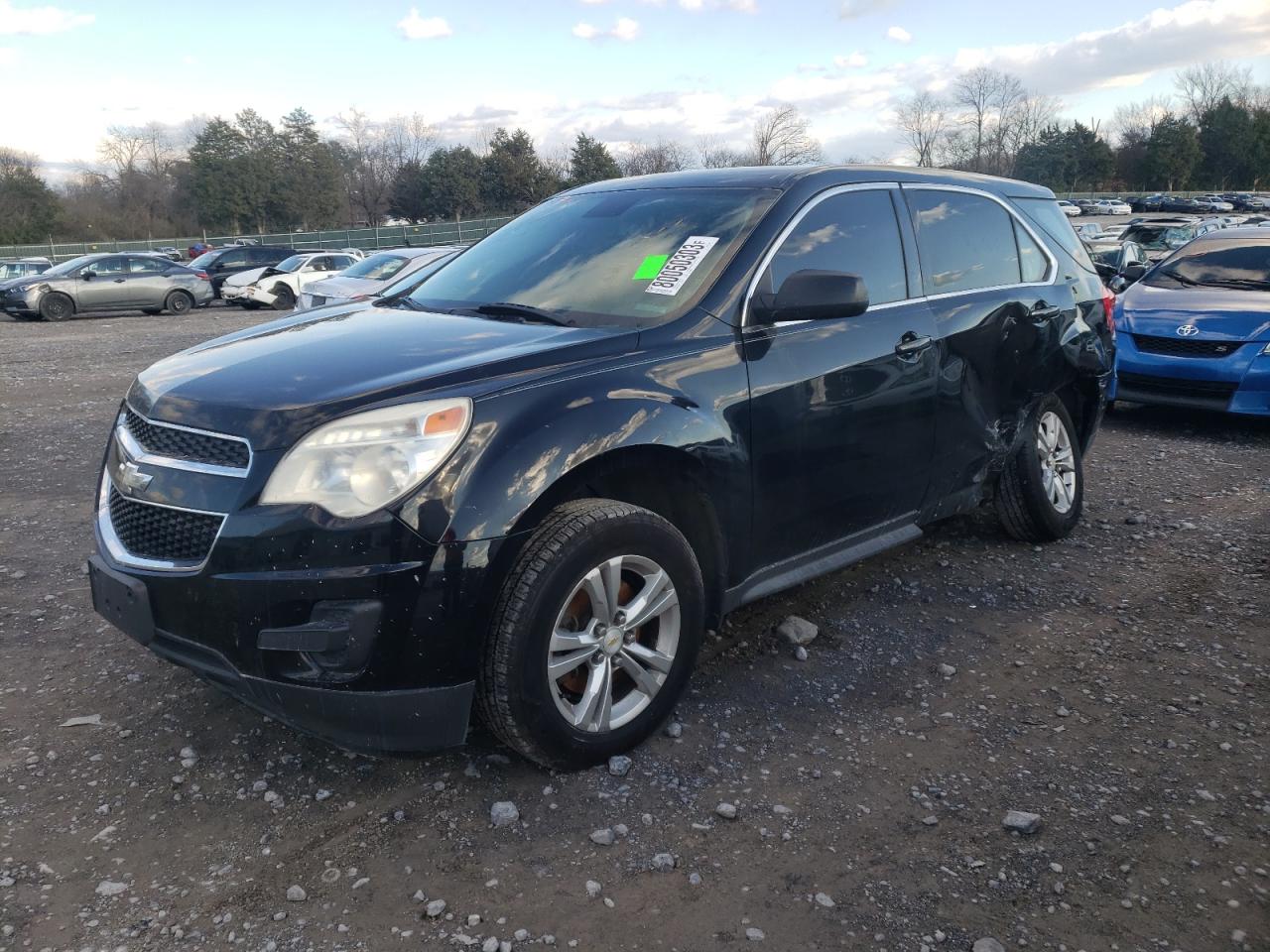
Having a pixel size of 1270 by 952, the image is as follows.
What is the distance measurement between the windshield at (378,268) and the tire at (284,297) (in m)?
9.36

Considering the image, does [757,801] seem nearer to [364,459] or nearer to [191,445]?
[364,459]

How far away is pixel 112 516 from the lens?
10.3 feet

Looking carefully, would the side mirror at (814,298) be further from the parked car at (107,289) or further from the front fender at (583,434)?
the parked car at (107,289)

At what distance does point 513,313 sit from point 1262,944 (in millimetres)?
2847

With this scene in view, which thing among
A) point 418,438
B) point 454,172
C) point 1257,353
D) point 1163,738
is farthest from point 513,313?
point 454,172

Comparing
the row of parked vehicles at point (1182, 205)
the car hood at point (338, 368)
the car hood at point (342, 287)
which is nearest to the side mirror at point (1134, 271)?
the car hood at point (338, 368)

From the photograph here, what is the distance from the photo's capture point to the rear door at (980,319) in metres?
4.24

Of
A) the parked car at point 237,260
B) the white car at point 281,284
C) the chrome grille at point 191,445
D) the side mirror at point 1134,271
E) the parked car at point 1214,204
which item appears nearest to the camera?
the chrome grille at point 191,445

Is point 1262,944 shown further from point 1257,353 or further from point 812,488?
point 1257,353

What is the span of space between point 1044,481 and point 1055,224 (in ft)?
4.53

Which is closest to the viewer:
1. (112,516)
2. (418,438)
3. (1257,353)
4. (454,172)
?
(418,438)

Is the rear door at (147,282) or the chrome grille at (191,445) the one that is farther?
the rear door at (147,282)

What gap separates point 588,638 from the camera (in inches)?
118

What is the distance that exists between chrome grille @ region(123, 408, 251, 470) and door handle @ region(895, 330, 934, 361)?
2.46 metres
